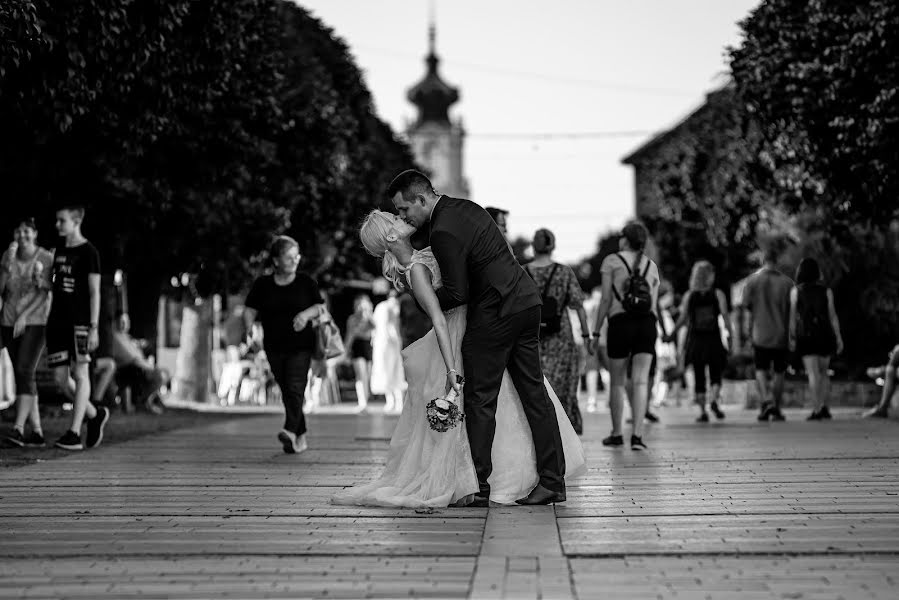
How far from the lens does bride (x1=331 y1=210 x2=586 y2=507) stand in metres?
8.37

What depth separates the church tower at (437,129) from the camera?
136250 mm

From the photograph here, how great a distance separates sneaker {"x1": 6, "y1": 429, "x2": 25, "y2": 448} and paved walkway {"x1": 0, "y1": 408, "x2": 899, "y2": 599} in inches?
48.6

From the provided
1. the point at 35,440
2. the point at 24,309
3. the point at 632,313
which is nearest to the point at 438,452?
the point at 632,313

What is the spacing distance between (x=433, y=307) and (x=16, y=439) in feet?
20.7

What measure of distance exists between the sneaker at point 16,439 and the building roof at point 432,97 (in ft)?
420

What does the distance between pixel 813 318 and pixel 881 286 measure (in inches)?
498

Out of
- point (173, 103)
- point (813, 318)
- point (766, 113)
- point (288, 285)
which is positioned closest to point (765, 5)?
point (766, 113)

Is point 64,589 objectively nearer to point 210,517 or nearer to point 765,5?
point 210,517

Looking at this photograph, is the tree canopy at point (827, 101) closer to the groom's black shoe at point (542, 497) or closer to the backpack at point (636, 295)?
the backpack at point (636, 295)

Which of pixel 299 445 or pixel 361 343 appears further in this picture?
pixel 361 343

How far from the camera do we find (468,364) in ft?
27.6

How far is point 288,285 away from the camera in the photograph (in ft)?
42.0

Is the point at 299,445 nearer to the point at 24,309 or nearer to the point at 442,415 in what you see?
the point at 24,309

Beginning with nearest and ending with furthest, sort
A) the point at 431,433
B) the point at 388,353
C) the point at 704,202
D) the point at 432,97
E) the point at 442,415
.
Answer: the point at 442,415 < the point at 431,433 < the point at 388,353 < the point at 704,202 < the point at 432,97
